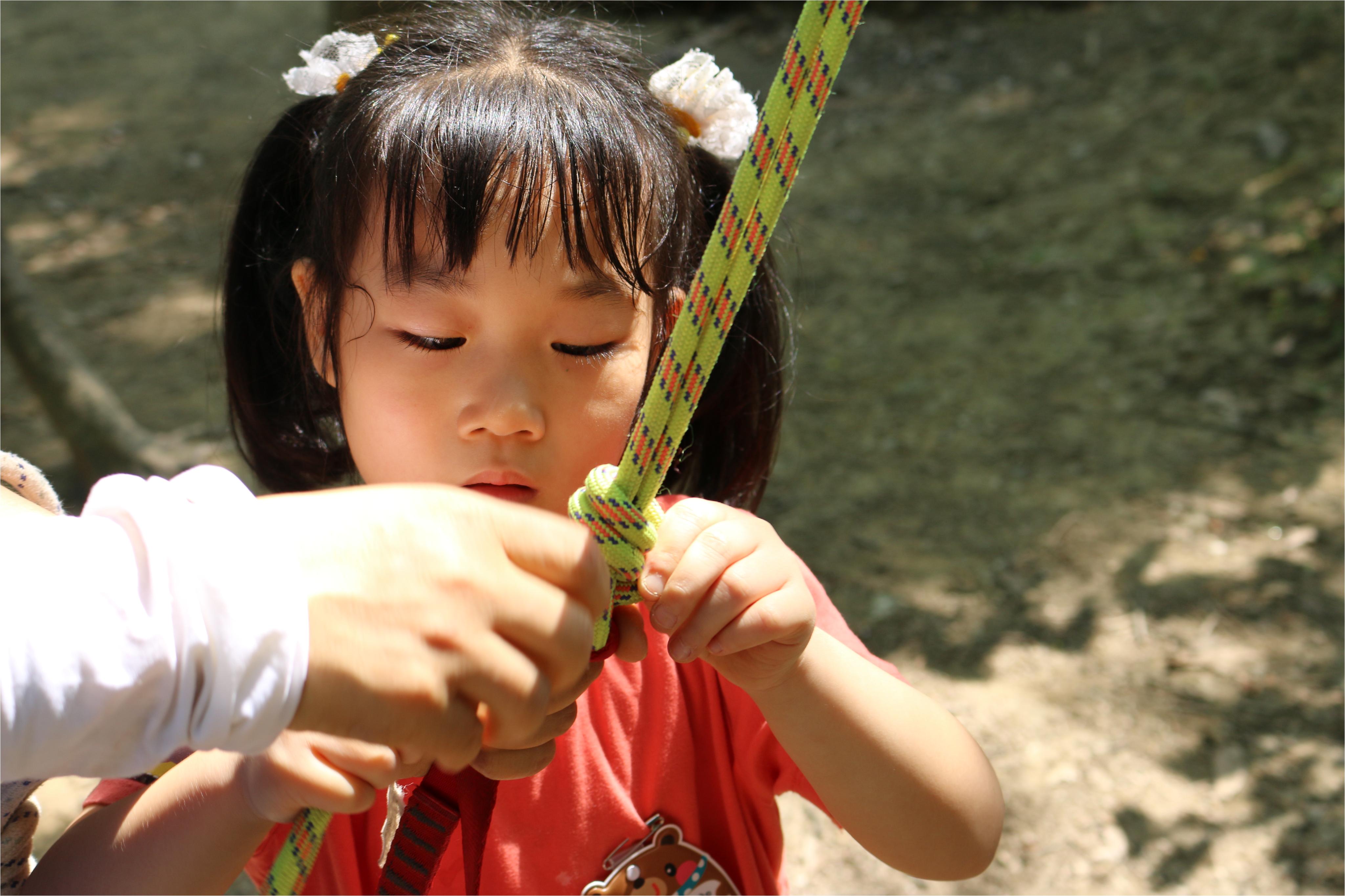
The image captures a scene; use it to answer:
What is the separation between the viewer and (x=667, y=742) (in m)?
1.17

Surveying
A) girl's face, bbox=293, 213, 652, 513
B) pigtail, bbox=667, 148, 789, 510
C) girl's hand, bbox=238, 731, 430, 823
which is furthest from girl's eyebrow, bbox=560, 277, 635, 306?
girl's hand, bbox=238, 731, 430, 823

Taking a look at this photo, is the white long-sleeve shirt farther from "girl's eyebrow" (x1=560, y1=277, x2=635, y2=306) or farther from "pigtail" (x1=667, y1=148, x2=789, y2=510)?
"pigtail" (x1=667, y1=148, x2=789, y2=510)

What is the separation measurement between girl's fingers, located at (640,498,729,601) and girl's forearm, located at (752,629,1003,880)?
0.19 meters

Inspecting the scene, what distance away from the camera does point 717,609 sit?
811 millimetres

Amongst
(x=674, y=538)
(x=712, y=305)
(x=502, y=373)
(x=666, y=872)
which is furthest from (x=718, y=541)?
(x=666, y=872)

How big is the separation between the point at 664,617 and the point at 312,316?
2.06ft

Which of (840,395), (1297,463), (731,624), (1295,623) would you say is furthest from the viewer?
(840,395)

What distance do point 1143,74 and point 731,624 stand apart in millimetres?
4464

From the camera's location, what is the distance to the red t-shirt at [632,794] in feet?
3.71

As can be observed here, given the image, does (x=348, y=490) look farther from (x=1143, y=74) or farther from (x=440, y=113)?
(x=1143, y=74)

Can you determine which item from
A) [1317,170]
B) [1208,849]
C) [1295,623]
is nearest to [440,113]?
[1208,849]

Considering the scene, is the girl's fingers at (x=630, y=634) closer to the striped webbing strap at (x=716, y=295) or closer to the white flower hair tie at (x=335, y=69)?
the striped webbing strap at (x=716, y=295)

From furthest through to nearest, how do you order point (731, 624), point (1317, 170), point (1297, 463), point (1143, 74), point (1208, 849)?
point (1143, 74), point (1317, 170), point (1297, 463), point (1208, 849), point (731, 624)

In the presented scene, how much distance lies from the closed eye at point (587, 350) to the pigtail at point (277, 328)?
0.46 metres
